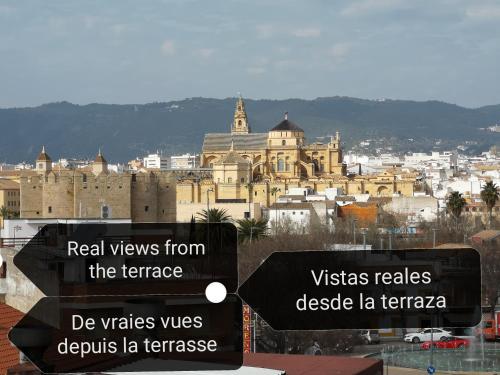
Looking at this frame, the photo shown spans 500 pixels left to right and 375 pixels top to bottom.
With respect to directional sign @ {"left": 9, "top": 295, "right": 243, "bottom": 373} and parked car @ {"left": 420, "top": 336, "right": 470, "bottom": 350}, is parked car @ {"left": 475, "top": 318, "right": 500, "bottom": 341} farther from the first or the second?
directional sign @ {"left": 9, "top": 295, "right": 243, "bottom": 373}

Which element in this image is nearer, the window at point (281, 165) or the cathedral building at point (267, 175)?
the cathedral building at point (267, 175)

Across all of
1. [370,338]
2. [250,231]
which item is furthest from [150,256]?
[250,231]

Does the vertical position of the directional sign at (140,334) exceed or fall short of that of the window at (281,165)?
it falls short

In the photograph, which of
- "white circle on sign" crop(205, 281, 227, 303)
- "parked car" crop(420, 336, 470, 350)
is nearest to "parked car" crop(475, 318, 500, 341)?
"parked car" crop(420, 336, 470, 350)

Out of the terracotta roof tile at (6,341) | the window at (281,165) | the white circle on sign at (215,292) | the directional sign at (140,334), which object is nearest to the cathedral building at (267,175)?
the window at (281,165)

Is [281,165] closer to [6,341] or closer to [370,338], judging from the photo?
[370,338]

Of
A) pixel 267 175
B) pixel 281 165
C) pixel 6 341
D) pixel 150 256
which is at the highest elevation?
pixel 281 165

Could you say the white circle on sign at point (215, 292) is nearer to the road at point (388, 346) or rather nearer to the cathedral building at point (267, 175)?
the road at point (388, 346)
